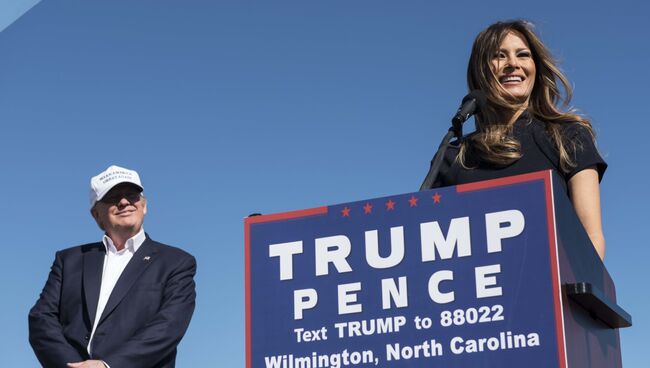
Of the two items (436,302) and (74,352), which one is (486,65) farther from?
(74,352)

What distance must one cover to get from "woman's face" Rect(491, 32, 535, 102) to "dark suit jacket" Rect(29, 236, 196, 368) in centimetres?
191

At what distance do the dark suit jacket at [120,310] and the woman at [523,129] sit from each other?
1.66m

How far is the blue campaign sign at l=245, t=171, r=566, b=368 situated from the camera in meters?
1.95

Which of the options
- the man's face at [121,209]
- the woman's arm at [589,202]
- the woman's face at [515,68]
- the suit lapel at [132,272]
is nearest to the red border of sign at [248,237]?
the woman's arm at [589,202]

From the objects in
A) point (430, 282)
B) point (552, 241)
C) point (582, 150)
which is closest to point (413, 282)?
point (430, 282)

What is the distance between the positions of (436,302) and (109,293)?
243 centimetres

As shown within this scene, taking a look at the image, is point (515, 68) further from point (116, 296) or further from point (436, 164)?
point (116, 296)

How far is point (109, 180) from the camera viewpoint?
420 cm

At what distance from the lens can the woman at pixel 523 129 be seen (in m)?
2.69

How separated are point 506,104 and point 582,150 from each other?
33 centimetres

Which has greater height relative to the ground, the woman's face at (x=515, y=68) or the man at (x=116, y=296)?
the woman's face at (x=515, y=68)

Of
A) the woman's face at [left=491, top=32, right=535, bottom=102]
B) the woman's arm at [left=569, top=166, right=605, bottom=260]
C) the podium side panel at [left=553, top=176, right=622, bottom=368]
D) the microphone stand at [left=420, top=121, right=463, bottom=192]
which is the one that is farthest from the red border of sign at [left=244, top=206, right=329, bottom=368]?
the woman's face at [left=491, top=32, right=535, bottom=102]

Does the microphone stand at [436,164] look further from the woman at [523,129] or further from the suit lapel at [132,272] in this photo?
the suit lapel at [132,272]

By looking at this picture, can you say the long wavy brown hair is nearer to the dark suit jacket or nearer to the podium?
the podium
